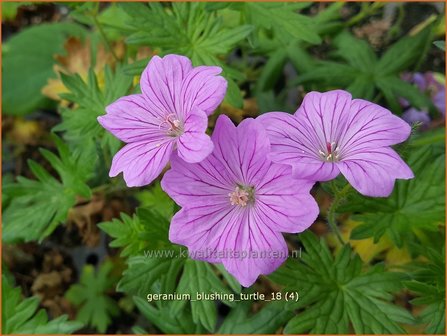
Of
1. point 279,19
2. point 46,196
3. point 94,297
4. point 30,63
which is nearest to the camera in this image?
point 279,19

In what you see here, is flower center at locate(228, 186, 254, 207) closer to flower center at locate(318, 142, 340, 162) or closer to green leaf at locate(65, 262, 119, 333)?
flower center at locate(318, 142, 340, 162)

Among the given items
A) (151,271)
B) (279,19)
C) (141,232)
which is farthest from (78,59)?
(151,271)

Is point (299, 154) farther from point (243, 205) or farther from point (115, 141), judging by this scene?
point (115, 141)

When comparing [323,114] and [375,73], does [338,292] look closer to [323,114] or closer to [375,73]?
[323,114]

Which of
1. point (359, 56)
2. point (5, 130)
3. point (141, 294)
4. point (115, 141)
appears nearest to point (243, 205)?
point (141, 294)

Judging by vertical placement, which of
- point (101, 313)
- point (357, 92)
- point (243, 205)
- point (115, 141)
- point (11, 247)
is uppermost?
point (243, 205)

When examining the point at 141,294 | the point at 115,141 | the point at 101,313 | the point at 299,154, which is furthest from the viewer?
the point at 101,313
